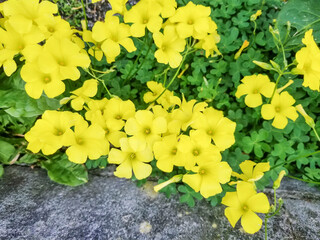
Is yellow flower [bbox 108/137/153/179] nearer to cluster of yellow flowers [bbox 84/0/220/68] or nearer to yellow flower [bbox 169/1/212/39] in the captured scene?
cluster of yellow flowers [bbox 84/0/220/68]

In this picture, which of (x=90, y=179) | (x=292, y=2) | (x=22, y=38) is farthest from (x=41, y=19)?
(x=292, y=2)

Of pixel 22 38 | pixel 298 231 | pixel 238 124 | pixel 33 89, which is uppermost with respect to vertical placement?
pixel 22 38

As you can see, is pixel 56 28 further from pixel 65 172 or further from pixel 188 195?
pixel 188 195

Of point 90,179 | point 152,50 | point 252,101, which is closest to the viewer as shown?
point 252,101

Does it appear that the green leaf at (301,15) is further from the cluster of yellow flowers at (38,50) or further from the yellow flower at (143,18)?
the cluster of yellow flowers at (38,50)

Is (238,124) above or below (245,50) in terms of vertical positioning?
below

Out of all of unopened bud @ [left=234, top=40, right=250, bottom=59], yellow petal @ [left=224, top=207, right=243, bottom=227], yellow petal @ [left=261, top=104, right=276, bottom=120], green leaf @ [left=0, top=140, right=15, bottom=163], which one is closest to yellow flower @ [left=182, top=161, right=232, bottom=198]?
yellow petal @ [left=224, top=207, right=243, bottom=227]

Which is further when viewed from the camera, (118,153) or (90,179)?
(90,179)

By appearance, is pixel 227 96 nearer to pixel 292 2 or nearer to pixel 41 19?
pixel 292 2
